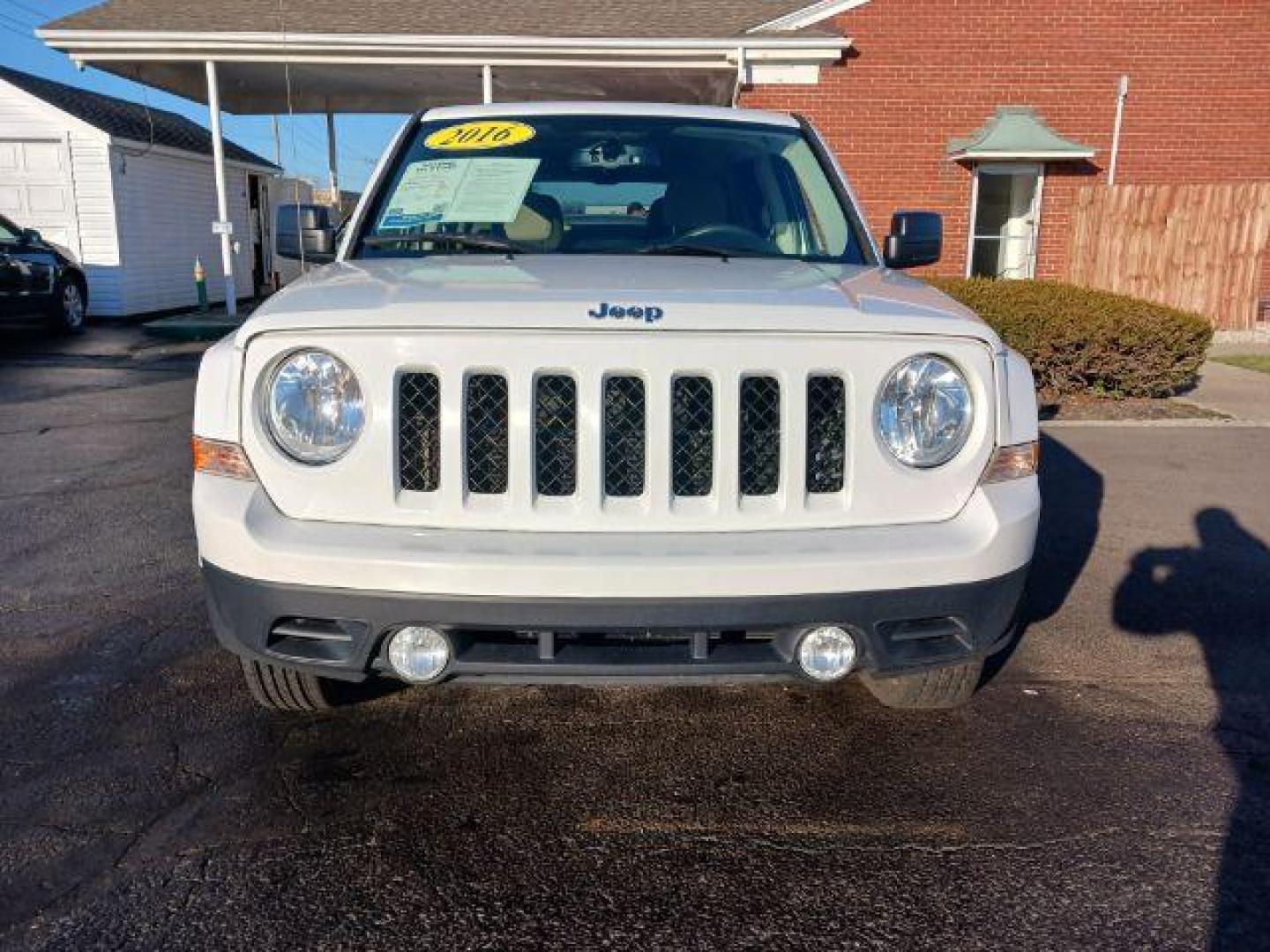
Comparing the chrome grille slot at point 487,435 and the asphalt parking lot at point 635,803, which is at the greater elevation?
the chrome grille slot at point 487,435

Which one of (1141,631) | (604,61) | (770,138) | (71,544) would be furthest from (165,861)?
(604,61)

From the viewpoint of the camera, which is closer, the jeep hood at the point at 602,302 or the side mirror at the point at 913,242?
the jeep hood at the point at 602,302

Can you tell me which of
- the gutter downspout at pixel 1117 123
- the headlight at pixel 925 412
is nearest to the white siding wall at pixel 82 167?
the gutter downspout at pixel 1117 123

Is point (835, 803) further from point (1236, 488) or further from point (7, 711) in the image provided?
point (1236, 488)

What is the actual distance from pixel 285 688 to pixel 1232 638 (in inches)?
135

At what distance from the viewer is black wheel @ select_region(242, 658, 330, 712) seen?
2754 millimetres

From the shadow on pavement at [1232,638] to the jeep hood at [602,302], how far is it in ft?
4.48

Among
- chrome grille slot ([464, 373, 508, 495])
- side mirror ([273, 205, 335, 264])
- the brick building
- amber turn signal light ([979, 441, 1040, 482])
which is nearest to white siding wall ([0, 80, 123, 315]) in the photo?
the brick building

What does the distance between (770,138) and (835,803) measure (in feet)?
8.47

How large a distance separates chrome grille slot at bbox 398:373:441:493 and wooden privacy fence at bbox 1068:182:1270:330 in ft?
41.4

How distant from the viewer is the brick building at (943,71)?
40.0 ft

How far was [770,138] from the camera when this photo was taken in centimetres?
399

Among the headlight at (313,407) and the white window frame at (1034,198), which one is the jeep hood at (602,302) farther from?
the white window frame at (1034,198)

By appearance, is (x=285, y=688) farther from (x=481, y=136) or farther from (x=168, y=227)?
(x=168, y=227)
